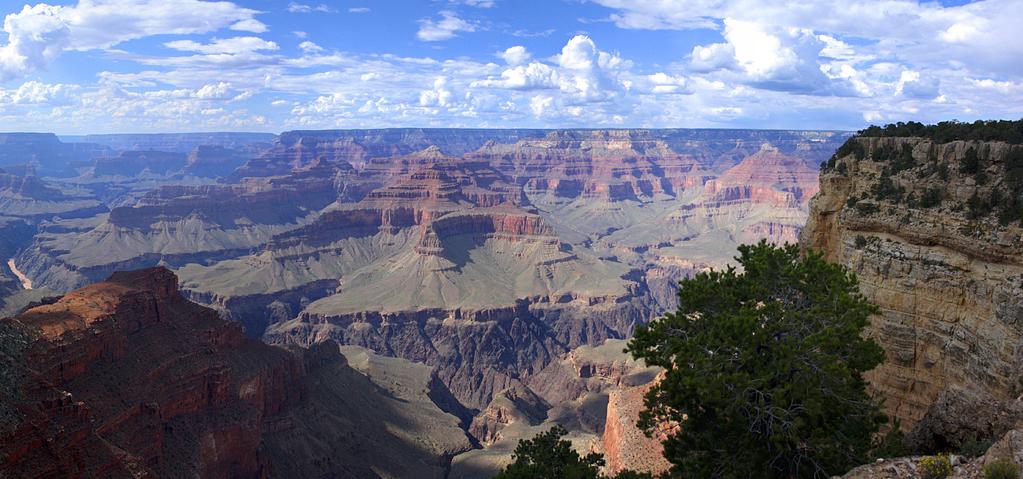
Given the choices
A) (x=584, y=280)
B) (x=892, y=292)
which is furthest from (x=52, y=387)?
(x=584, y=280)

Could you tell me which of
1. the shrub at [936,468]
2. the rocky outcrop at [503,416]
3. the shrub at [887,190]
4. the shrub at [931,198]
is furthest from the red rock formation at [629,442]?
the rocky outcrop at [503,416]

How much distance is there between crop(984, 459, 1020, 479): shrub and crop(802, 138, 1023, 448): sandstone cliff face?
6082mm

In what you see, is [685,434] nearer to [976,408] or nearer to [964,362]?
[976,408]

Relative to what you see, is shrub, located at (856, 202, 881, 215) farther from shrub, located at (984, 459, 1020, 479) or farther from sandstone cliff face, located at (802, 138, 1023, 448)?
shrub, located at (984, 459, 1020, 479)

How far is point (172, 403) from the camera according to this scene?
176 feet

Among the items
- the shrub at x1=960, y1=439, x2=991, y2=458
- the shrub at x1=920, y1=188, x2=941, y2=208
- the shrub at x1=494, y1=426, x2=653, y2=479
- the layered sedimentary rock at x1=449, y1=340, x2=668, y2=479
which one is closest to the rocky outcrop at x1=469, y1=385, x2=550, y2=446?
the layered sedimentary rock at x1=449, y1=340, x2=668, y2=479

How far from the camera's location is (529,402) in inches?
4198

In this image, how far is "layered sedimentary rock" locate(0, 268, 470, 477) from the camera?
129 feet

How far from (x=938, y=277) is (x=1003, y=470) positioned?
14.8 metres

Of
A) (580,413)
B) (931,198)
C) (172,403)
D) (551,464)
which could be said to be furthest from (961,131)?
(580,413)

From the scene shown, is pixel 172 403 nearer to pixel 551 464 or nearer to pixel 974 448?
pixel 551 464

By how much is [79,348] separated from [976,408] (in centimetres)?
5442

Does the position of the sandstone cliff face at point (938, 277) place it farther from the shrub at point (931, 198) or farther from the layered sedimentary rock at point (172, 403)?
the layered sedimentary rock at point (172, 403)

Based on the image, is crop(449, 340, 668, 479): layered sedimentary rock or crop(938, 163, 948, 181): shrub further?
crop(449, 340, 668, 479): layered sedimentary rock
